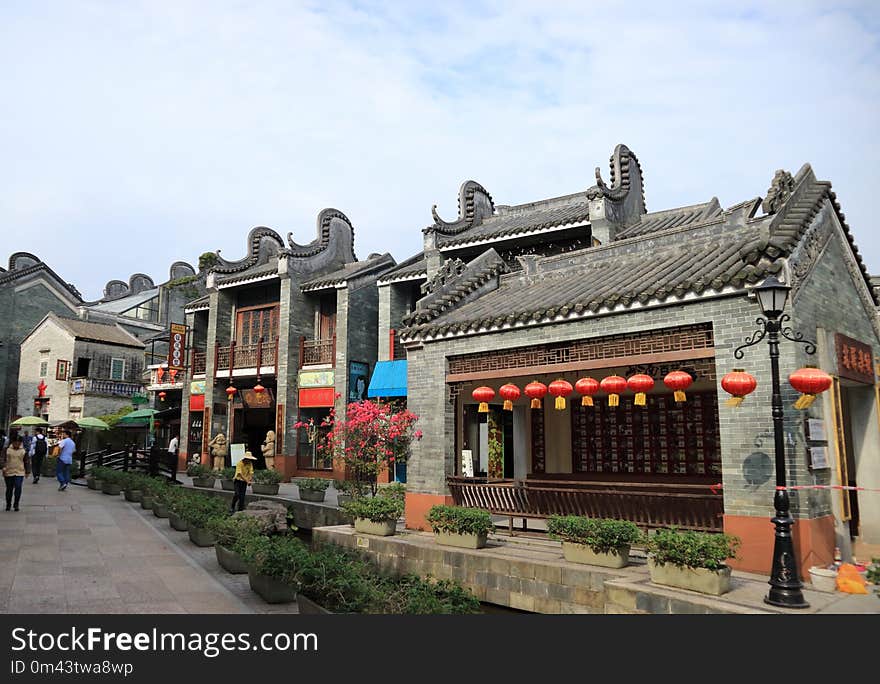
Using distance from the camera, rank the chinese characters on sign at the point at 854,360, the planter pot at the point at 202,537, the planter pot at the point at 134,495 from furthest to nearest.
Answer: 1. the planter pot at the point at 134,495
2. the planter pot at the point at 202,537
3. the chinese characters on sign at the point at 854,360

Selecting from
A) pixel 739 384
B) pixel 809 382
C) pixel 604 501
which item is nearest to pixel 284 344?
pixel 604 501

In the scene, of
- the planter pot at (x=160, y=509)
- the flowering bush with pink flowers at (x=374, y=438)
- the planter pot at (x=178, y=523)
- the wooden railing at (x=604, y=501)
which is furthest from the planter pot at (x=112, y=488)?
the wooden railing at (x=604, y=501)

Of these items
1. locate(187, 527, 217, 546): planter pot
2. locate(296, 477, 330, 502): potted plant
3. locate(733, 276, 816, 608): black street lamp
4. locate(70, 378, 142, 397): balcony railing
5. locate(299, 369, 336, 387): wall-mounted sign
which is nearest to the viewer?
locate(733, 276, 816, 608): black street lamp

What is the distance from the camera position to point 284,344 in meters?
23.0

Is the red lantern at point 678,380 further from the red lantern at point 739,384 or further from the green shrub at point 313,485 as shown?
the green shrub at point 313,485

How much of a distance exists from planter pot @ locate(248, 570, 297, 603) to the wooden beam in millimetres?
4906

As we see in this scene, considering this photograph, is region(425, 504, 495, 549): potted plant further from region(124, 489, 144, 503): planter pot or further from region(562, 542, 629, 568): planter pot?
region(124, 489, 144, 503): planter pot

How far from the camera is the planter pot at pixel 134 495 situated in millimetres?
16547

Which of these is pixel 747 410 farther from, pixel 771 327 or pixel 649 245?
pixel 649 245

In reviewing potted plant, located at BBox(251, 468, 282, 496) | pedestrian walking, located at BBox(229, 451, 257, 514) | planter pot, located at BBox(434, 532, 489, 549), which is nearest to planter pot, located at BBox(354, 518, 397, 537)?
planter pot, located at BBox(434, 532, 489, 549)

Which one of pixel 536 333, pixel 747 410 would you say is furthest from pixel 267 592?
pixel 747 410

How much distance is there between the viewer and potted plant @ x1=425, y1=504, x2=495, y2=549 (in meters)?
9.62

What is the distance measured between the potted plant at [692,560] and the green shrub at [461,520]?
3011 mm

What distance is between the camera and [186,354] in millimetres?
26125
